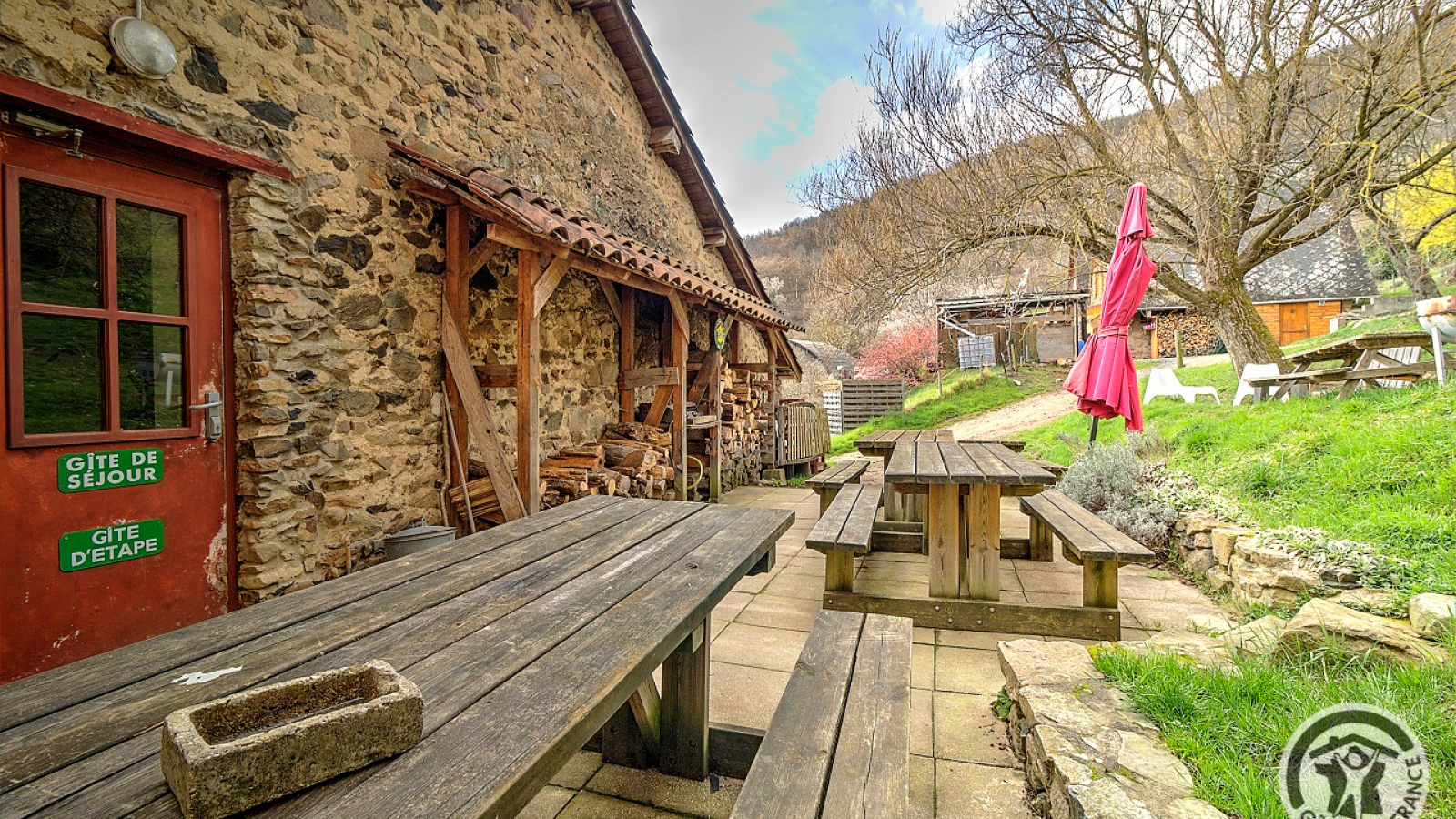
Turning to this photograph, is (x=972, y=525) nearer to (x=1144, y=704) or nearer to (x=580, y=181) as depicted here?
(x=1144, y=704)

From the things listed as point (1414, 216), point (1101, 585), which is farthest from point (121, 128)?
point (1414, 216)

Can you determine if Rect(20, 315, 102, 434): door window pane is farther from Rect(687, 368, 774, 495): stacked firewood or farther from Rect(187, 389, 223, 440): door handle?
Rect(687, 368, 774, 495): stacked firewood

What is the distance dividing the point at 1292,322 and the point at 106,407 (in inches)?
1035

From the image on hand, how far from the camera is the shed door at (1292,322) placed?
62.5ft

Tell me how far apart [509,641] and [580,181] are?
5.20 meters

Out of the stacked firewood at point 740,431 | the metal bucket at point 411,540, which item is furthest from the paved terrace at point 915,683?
the stacked firewood at point 740,431

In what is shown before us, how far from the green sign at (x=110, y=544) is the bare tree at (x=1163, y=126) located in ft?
25.8

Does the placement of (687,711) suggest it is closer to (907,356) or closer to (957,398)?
(957,398)

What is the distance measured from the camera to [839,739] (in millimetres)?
1394

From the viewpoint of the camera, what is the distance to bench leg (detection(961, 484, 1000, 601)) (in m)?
3.36

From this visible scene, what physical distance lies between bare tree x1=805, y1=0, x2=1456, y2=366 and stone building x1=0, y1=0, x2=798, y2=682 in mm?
5434

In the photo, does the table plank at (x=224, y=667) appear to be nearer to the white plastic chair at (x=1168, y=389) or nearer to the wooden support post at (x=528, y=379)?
the wooden support post at (x=528, y=379)

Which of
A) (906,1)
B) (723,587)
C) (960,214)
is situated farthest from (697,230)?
(723,587)

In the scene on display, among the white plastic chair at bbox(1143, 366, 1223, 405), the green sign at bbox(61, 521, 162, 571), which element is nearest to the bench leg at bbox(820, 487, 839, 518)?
the green sign at bbox(61, 521, 162, 571)
